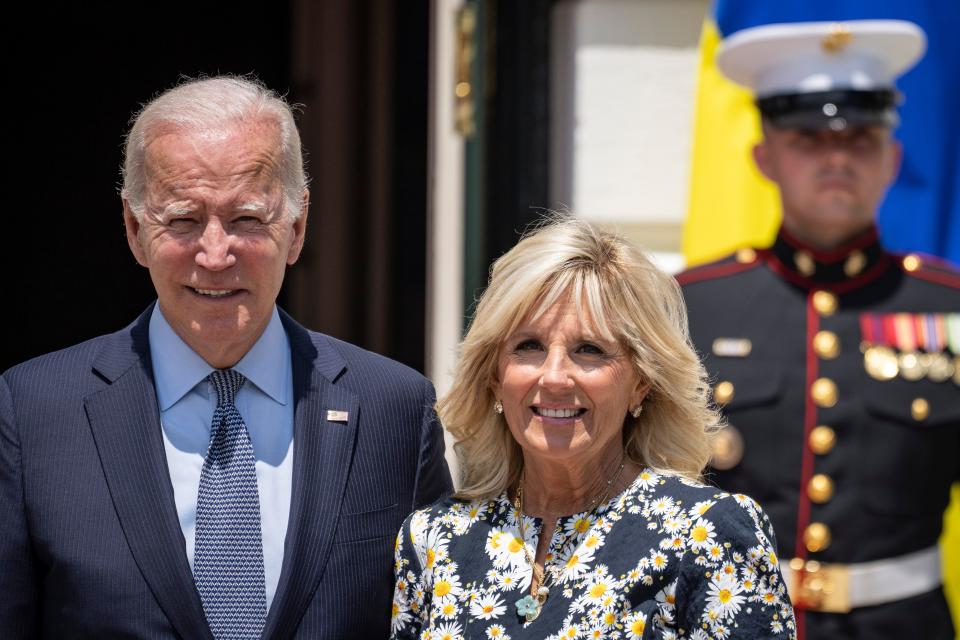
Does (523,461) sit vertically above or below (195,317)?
below

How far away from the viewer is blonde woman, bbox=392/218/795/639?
1.89m

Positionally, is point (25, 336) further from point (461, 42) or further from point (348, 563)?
point (348, 563)

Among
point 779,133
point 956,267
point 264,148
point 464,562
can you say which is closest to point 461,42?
point 779,133

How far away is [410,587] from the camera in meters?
2.08

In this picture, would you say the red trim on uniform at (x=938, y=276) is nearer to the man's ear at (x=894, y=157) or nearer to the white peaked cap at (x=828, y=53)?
the man's ear at (x=894, y=157)

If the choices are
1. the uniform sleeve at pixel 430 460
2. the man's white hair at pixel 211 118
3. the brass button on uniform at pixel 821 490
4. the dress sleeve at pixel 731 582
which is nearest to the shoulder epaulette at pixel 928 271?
the brass button on uniform at pixel 821 490

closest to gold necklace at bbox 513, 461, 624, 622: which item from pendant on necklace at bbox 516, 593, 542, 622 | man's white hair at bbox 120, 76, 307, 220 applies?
pendant on necklace at bbox 516, 593, 542, 622

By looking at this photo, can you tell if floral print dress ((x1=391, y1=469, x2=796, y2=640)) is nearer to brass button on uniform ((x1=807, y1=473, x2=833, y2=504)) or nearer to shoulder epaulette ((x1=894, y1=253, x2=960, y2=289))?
brass button on uniform ((x1=807, y1=473, x2=833, y2=504))

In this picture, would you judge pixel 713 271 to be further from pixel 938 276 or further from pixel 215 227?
pixel 215 227

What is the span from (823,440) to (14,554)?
1714 mm

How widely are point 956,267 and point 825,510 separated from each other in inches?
30.9

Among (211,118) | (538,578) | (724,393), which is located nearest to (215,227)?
(211,118)

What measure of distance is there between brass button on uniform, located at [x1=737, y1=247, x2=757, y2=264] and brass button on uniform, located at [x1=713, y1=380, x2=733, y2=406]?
11.8 inches

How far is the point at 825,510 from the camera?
10.1 ft
